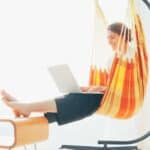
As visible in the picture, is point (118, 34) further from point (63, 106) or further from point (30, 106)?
point (30, 106)

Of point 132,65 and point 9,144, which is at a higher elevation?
point 132,65

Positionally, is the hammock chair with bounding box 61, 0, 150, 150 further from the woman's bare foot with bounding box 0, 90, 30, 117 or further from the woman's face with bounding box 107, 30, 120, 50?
the woman's bare foot with bounding box 0, 90, 30, 117

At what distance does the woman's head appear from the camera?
7.14 ft

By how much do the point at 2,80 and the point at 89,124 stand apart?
704 millimetres

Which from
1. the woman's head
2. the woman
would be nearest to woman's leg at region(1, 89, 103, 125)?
the woman

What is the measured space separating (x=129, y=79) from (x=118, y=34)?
0.34 metres

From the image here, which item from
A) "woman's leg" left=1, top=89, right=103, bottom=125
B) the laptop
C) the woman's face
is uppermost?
the woman's face

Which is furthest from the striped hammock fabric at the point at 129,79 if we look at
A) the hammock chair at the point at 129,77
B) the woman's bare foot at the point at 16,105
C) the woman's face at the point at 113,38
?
the woman's bare foot at the point at 16,105

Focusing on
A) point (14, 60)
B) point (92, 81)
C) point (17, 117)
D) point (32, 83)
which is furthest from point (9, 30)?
point (17, 117)

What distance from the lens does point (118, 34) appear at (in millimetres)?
2309

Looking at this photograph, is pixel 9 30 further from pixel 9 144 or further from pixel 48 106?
pixel 9 144

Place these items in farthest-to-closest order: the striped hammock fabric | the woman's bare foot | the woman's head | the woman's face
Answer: the woman's face < the woman's head < the striped hammock fabric < the woman's bare foot

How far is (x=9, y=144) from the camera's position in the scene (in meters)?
1.83

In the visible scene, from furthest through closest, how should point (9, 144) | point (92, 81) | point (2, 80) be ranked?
point (2, 80), point (92, 81), point (9, 144)
